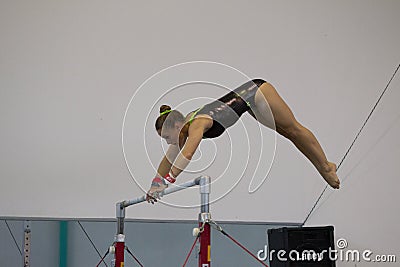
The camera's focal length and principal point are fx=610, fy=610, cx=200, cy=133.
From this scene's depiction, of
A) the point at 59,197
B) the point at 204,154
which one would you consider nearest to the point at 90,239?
the point at 59,197

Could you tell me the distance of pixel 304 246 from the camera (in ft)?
14.2

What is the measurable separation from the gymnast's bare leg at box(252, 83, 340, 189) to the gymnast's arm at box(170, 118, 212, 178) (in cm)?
33

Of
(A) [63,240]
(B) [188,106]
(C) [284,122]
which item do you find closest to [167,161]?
(C) [284,122]

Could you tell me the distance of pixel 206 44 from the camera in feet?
16.9

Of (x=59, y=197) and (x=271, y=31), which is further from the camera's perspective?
(x=271, y=31)

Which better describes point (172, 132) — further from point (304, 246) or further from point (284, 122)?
point (304, 246)

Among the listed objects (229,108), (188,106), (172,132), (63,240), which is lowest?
(63,240)

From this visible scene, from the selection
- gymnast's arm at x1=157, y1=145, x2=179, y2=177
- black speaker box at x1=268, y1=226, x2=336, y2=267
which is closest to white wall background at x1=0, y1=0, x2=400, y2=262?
black speaker box at x1=268, y1=226, x2=336, y2=267

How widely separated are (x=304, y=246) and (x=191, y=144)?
5.50 ft

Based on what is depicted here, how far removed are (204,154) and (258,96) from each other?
1.76 meters

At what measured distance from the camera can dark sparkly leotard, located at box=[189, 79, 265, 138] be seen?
10.9 ft

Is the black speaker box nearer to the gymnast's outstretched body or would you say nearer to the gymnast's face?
the gymnast's outstretched body

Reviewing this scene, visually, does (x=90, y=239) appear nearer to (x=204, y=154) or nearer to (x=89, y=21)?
(x=204, y=154)

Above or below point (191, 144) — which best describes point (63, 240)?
below
